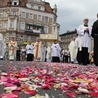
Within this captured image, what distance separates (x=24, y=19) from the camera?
366 feet

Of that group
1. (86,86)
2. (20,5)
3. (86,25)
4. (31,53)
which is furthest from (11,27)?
(86,86)

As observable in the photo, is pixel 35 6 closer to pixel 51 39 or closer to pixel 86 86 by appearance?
pixel 51 39

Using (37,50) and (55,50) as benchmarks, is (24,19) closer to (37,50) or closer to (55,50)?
(37,50)

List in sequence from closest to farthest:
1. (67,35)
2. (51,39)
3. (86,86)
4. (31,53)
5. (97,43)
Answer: (86,86) < (97,43) < (31,53) < (51,39) < (67,35)

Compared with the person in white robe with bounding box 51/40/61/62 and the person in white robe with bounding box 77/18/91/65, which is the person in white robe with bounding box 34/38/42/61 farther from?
the person in white robe with bounding box 77/18/91/65

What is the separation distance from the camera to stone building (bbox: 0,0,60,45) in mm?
108062

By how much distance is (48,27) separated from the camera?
116188 mm

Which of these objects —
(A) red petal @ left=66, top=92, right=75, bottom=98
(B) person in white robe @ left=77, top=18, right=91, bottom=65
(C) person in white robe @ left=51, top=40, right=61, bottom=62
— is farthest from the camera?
(C) person in white robe @ left=51, top=40, right=61, bottom=62

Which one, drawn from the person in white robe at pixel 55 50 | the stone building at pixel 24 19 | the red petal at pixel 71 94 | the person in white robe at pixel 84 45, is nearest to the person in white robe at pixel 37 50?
the person in white robe at pixel 55 50

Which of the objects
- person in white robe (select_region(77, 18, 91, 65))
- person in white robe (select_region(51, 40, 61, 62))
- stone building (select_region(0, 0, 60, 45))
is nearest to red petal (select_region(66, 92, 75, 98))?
person in white robe (select_region(77, 18, 91, 65))

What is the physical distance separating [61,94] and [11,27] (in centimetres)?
10510

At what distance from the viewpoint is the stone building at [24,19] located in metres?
108

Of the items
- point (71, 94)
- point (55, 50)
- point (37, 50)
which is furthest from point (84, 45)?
point (37, 50)

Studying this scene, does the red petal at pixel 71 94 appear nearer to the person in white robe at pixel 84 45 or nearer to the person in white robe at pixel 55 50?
the person in white robe at pixel 84 45
